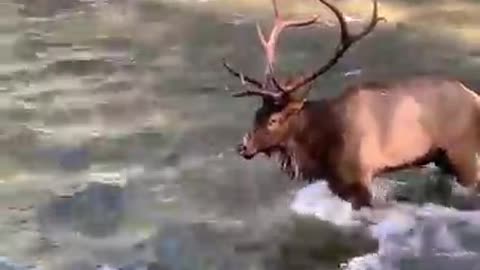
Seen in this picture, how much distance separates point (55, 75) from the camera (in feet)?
18.5

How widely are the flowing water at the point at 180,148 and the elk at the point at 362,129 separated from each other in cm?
12

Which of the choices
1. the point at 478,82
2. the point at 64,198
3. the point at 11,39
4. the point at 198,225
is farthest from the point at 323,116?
the point at 11,39

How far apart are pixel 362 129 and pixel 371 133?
0.11 ft

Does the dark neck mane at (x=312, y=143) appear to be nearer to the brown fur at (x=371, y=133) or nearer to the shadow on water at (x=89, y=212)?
the brown fur at (x=371, y=133)

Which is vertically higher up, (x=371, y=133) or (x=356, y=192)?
(x=371, y=133)

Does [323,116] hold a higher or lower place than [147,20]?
higher

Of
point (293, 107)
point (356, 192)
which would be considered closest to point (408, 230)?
point (356, 192)

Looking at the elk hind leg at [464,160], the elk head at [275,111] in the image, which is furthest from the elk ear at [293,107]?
the elk hind leg at [464,160]

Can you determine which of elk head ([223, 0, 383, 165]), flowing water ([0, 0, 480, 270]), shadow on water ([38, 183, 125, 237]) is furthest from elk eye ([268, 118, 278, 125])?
shadow on water ([38, 183, 125, 237])

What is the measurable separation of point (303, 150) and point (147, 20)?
2.59m

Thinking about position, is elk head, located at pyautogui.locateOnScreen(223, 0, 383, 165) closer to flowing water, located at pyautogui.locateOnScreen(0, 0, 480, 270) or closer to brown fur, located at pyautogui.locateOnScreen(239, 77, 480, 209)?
brown fur, located at pyautogui.locateOnScreen(239, 77, 480, 209)

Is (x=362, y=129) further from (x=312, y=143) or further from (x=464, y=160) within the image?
(x=464, y=160)

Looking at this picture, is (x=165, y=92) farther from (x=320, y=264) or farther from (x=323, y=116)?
(x=320, y=264)

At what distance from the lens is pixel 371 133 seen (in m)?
4.19
